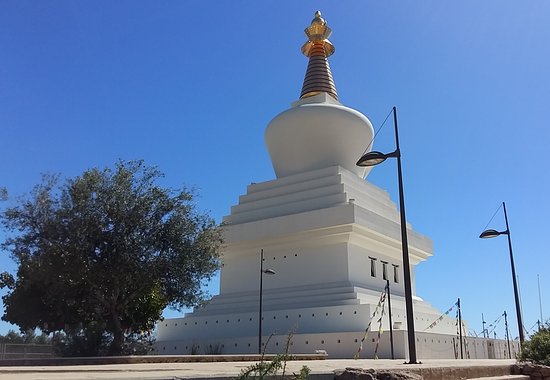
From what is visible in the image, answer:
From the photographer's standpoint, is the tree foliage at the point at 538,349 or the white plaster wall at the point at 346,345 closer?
the tree foliage at the point at 538,349

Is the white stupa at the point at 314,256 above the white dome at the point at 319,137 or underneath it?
underneath

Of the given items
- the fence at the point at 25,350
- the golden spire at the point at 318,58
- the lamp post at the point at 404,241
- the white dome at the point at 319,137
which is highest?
the golden spire at the point at 318,58

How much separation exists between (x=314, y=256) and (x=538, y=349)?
1783 centimetres

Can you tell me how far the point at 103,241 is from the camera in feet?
58.0

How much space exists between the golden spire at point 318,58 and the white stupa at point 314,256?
0.55m

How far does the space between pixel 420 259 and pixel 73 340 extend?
896 inches

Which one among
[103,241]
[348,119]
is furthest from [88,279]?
[348,119]

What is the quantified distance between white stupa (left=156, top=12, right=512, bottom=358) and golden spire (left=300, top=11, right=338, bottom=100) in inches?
21.5

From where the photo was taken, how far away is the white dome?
34.6 meters

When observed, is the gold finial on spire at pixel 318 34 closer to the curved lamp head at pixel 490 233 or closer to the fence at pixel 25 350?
the curved lamp head at pixel 490 233

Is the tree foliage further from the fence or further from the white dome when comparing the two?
the fence

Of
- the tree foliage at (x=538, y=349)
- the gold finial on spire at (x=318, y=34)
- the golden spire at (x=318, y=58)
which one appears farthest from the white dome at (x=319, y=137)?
the tree foliage at (x=538, y=349)

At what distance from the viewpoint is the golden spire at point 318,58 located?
1547 inches

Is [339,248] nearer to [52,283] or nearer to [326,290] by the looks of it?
[326,290]
